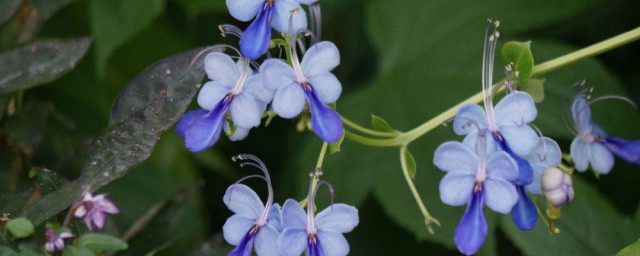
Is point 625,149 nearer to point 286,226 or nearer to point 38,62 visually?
point 286,226

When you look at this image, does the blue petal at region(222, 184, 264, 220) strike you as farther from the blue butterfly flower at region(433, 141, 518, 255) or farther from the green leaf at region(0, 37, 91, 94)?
the green leaf at region(0, 37, 91, 94)

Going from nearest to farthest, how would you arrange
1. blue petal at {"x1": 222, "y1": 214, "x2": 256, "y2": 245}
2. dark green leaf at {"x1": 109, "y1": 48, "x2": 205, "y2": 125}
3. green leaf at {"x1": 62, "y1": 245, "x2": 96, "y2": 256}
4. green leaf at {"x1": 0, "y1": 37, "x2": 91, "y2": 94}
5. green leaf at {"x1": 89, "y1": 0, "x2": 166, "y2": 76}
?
1. green leaf at {"x1": 62, "y1": 245, "x2": 96, "y2": 256}
2. blue petal at {"x1": 222, "y1": 214, "x2": 256, "y2": 245}
3. dark green leaf at {"x1": 109, "y1": 48, "x2": 205, "y2": 125}
4. green leaf at {"x1": 0, "y1": 37, "x2": 91, "y2": 94}
5. green leaf at {"x1": 89, "y1": 0, "x2": 166, "y2": 76}

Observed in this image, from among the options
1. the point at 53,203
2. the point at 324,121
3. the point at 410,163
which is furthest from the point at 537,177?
the point at 53,203

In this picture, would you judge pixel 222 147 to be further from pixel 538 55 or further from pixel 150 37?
pixel 538 55

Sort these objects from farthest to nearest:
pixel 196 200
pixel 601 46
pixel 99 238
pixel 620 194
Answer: pixel 196 200 < pixel 620 194 < pixel 601 46 < pixel 99 238

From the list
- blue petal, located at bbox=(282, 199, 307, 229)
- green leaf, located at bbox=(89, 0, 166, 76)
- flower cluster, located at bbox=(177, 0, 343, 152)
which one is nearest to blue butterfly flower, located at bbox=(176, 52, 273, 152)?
flower cluster, located at bbox=(177, 0, 343, 152)

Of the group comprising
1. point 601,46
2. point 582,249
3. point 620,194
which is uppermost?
point 601,46

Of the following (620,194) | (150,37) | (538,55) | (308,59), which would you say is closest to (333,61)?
(308,59)
